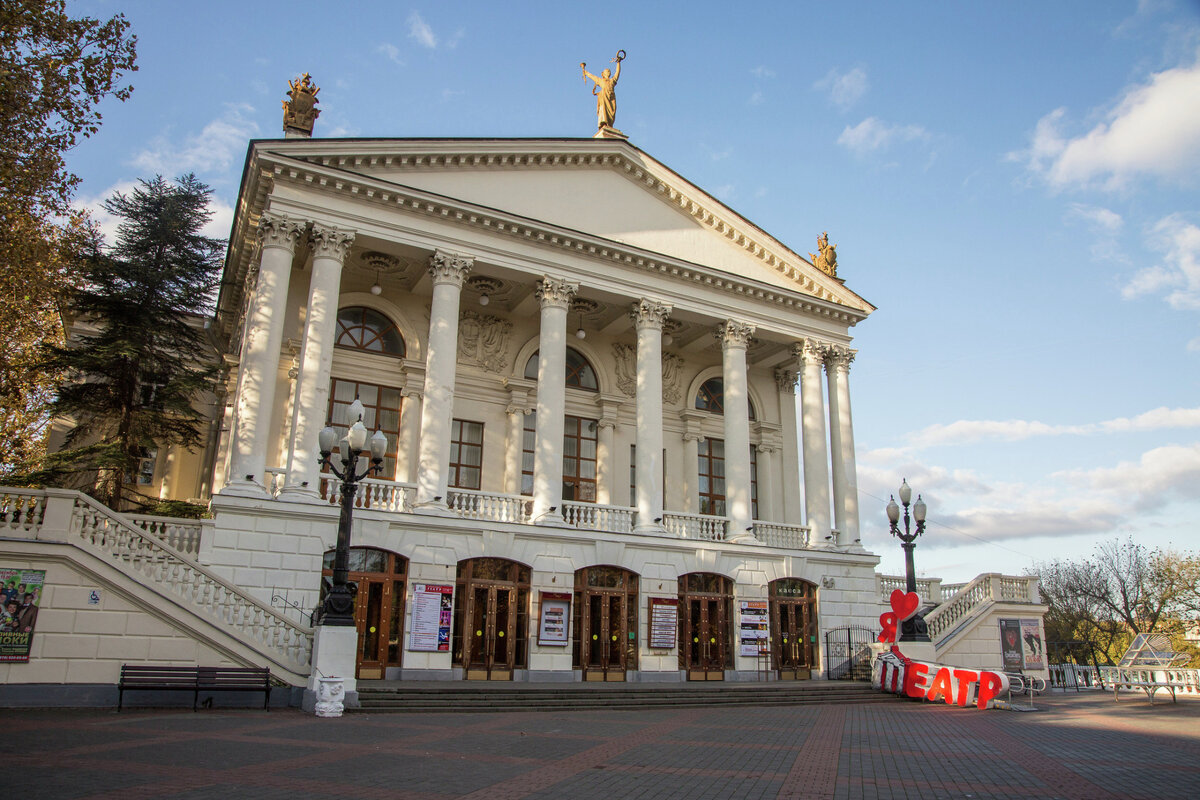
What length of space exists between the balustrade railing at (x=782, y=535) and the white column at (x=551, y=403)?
7.25m

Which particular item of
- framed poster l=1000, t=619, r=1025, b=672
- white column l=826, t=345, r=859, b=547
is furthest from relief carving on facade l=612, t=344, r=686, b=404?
framed poster l=1000, t=619, r=1025, b=672

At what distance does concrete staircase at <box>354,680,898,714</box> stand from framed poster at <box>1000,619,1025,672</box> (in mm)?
5892

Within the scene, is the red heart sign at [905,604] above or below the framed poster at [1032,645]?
above

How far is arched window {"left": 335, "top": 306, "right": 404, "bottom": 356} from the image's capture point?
82.5ft

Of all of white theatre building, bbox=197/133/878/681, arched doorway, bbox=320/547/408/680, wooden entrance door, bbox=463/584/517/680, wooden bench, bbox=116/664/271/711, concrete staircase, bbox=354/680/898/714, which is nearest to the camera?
wooden bench, bbox=116/664/271/711

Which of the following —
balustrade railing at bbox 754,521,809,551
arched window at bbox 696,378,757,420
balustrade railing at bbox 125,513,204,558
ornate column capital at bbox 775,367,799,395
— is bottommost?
balustrade railing at bbox 125,513,204,558

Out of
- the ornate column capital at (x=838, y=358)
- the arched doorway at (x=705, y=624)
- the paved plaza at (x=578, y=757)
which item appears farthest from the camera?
the ornate column capital at (x=838, y=358)

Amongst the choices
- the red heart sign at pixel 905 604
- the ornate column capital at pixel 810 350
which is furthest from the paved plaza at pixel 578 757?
the ornate column capital at pixel 810 350

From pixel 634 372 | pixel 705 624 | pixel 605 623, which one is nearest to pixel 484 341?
pixel 634 372

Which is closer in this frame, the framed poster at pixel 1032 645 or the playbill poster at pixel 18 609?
the playbill poster at pixel 18 609

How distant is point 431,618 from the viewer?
20.5 m

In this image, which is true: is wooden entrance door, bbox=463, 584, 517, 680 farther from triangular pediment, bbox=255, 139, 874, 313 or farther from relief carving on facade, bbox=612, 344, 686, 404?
triangular pediment, bbox=255, 139, 874, 313

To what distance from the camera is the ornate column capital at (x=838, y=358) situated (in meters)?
29.7

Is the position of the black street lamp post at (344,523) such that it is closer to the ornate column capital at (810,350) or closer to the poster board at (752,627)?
the poster board at (752,627)
